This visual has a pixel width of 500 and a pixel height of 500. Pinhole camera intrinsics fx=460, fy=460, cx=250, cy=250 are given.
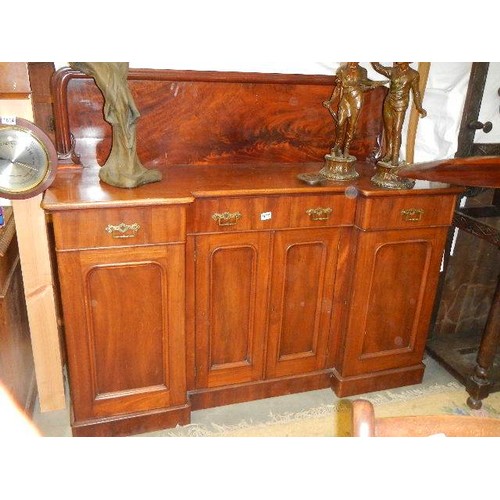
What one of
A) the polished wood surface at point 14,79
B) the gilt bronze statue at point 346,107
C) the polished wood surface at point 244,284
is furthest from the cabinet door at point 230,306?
the polished wood surface at point 14,79

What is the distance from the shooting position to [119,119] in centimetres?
181

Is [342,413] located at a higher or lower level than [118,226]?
lower

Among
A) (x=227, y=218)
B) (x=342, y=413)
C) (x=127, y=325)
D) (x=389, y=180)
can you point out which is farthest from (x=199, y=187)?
(x=342, y=413)

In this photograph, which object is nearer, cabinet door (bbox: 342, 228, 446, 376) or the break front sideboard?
the break front sideboard

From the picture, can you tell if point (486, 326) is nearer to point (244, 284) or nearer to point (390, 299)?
point (390, 299)

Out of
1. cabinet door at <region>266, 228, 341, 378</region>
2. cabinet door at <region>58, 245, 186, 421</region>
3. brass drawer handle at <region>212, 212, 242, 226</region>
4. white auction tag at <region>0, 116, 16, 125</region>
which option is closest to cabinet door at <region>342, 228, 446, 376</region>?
cabinet door at <region>266, 228, 341, 378</region>

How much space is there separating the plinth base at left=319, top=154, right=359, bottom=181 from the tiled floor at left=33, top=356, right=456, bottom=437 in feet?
3.78

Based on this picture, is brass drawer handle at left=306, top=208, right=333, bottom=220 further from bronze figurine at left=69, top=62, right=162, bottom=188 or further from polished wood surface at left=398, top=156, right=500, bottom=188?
polished wood surface at left=398, top=156, right=500, bottom=188

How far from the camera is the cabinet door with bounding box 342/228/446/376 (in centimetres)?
223

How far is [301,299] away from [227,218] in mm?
598

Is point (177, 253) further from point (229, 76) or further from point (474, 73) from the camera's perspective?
point (474, 73)

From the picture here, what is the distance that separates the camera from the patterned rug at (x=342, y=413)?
2.19 metres

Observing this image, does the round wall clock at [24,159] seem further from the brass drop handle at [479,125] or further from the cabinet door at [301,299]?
the brass drop handle at [479,125]
